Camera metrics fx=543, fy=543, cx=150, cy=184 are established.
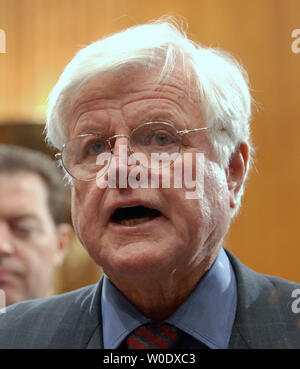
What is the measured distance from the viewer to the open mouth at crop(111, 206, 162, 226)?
43.0 inches

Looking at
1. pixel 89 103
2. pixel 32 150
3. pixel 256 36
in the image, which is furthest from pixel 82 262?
pixel 89 103

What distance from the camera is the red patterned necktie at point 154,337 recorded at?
112 centimetres

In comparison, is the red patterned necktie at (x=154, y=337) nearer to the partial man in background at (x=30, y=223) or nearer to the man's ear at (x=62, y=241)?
the partial man in background at (x=30, y=223)

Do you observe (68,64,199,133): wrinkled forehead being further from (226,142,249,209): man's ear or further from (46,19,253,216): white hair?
(226,142,249,209): man's ear

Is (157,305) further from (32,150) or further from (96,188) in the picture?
(32,150)

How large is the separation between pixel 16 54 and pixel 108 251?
154 cm

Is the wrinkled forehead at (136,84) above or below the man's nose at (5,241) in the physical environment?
above

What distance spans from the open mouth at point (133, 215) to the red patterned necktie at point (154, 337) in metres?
0.24

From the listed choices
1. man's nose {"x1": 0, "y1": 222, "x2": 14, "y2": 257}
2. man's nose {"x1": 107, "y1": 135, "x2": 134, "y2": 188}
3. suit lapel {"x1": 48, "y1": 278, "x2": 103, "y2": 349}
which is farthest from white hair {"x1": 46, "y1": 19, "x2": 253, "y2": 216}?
man's nose {"x1": 0, "y1": 222, "x2": 14, "y2": 257}

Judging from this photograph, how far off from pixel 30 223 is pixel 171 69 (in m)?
0.97

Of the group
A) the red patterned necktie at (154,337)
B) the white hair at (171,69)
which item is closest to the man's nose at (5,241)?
the white hair at (171,69)

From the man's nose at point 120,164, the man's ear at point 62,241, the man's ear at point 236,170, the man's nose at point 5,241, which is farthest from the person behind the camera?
the man's ear at point 62,241

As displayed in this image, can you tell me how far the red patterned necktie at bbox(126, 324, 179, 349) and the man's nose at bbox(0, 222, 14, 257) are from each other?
31.7 inches

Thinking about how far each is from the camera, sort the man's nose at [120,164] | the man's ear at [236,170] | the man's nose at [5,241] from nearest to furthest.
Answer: the man's nose at [120,164] < the man's ear at [236,170] < the man's nose at [5,241]
